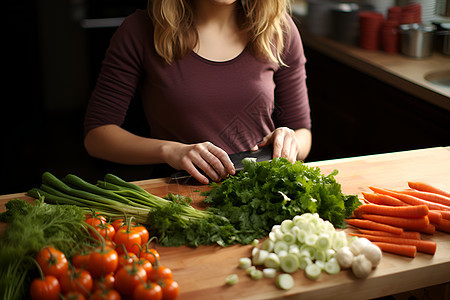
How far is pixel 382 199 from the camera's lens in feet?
4.88

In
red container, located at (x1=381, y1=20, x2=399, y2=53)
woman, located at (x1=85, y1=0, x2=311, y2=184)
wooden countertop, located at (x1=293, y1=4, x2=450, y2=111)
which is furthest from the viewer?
red container, located at (x1=381, y1=20, x2=399, y2=53)

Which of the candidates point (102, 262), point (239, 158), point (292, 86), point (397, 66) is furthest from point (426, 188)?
point (397, 66)

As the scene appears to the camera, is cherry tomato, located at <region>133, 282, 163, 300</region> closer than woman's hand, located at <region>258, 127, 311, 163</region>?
Yes

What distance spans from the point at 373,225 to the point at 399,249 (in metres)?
0.11

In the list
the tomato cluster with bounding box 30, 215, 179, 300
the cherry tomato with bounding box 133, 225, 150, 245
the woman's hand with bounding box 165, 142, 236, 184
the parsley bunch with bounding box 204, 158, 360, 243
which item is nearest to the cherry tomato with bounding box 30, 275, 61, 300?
the tomato cluster with bounding box 30, 215, 179, 300

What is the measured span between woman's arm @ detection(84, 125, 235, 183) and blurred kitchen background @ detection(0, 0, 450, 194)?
1.31 metres

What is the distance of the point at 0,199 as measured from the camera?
1600 millimetres

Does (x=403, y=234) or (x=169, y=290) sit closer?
(x=169, y=290)

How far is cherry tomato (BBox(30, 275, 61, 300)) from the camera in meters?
1.09

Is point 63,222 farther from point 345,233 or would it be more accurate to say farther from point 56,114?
point 56,114

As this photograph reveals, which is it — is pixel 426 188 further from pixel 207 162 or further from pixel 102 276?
pixel 102 276

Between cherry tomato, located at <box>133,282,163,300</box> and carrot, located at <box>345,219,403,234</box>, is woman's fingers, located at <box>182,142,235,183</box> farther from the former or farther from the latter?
cherry tomato, located at <box>133,282,163,300</box>

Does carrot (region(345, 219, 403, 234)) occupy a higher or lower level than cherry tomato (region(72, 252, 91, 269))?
lower

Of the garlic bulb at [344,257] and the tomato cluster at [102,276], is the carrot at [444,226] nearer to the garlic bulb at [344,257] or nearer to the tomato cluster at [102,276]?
the garlic bulb at [344,257]
